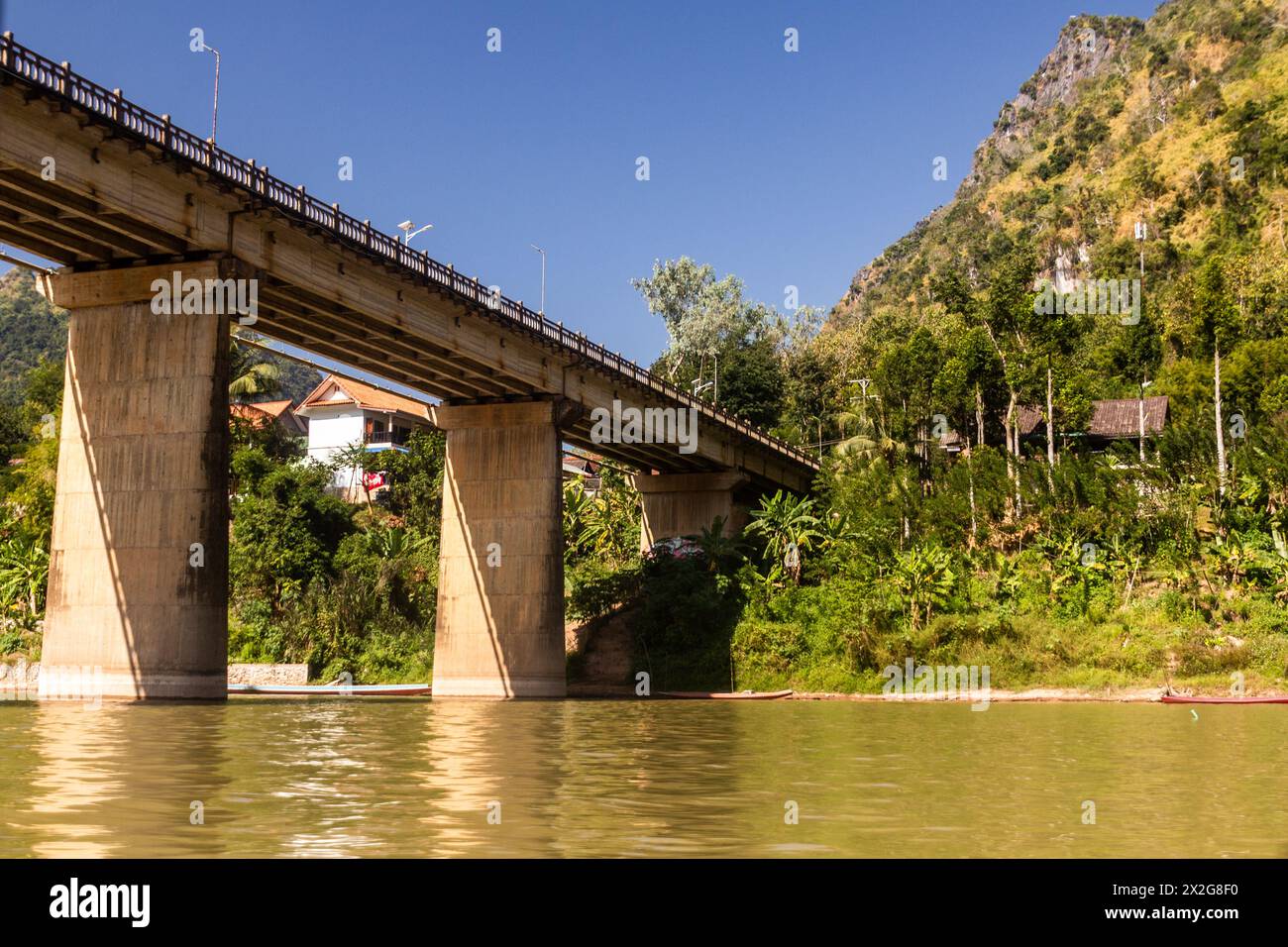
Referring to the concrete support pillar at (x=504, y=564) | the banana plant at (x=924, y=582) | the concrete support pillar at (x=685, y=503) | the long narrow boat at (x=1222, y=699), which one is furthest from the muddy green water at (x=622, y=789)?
the concrete support pillar at (x=685, y=503)

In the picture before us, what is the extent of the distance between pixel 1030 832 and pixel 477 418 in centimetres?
4538

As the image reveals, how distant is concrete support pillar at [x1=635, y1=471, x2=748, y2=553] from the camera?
7412cm

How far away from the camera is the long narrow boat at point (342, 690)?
52.8m

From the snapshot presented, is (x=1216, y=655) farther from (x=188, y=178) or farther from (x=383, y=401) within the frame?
(x=383, y=401)

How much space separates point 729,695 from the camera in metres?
53.0

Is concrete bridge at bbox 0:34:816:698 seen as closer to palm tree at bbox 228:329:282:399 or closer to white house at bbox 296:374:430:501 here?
palm tree at bbox 228:329:282:399

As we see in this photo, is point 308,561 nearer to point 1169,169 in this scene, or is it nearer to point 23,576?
point 23,576

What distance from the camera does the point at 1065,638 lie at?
51812mm

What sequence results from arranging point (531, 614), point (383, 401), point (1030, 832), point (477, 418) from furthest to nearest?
point (383, 401), point (477, 418), point (531, 614), point (1030, 832)

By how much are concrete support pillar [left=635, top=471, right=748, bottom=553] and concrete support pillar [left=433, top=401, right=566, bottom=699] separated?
21.6 m

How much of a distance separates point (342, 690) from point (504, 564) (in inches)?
393

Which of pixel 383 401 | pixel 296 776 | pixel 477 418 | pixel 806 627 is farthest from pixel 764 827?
pixel 383 401

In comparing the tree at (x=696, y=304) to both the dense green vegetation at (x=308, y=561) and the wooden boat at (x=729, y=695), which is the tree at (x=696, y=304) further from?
the wooden boat at (x=729, y=695)
